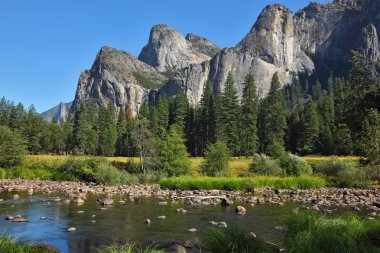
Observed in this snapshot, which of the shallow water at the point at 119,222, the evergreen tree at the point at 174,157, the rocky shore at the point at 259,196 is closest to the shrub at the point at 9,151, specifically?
the rocky shore at the point at 259,196

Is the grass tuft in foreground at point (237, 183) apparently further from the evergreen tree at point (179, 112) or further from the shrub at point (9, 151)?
the evergreen tree at point (179, 112)

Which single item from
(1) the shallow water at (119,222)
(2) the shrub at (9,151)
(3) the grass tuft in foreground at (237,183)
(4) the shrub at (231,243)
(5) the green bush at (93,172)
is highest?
(2) the shrub at (9,151)

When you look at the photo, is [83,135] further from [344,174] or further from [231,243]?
[231,243]

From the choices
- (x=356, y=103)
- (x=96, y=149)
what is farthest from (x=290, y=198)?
(x=96, y=149)

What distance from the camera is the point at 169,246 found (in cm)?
1316

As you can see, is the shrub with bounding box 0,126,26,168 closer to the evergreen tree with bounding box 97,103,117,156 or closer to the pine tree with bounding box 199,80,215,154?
the pine tree with bounding box 199,80,215,154

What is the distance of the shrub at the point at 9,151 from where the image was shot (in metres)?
54.9

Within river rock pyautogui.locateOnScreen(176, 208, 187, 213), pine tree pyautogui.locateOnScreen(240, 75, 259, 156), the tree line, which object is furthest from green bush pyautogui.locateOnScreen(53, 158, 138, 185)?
pine tree pyautogui.locateOnScreen(240, 75, 259, 156)

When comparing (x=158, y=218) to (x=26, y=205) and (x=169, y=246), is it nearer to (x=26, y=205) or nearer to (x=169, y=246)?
(x=169, y=246)

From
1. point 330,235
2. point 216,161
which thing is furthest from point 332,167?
point 330,235

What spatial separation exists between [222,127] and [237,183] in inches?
1845

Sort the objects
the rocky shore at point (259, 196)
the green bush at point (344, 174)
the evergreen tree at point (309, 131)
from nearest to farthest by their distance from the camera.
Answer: the rocky shore at point (259, 196), the green bush at point (344, 174), the evergreen tree at point (309, 131)

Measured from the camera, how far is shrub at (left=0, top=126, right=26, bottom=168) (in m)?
54.9

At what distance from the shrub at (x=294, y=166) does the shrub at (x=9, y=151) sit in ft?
119
